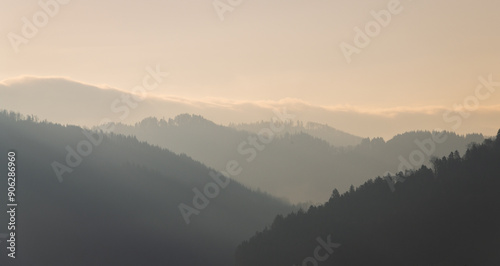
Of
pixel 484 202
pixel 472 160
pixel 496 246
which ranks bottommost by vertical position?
pixel 496 246

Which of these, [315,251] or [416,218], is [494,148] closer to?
[416,218]

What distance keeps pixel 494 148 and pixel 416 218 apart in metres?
31.2

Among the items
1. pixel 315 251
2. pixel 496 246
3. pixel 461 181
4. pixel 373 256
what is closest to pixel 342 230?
pixel 315 251

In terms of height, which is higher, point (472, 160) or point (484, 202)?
point (472, 160)

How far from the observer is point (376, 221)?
7579 inches

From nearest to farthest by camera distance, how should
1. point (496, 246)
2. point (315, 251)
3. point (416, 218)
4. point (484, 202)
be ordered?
point (496, 246), point (484, 202), point (416, 218), point (315, 251)

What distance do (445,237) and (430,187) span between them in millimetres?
27391

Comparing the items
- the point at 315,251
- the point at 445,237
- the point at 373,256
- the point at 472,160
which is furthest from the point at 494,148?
the point at 315,251

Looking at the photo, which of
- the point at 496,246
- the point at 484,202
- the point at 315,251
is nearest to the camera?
the point at 496,246

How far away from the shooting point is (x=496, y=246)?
14638 cm

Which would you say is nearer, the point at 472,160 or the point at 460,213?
the point at 460,213

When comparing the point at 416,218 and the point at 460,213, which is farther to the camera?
the point at 416,218

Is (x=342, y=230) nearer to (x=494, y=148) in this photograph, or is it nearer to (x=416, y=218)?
(x=416, y=218)

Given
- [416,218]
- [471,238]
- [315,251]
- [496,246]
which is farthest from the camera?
[315,251]
